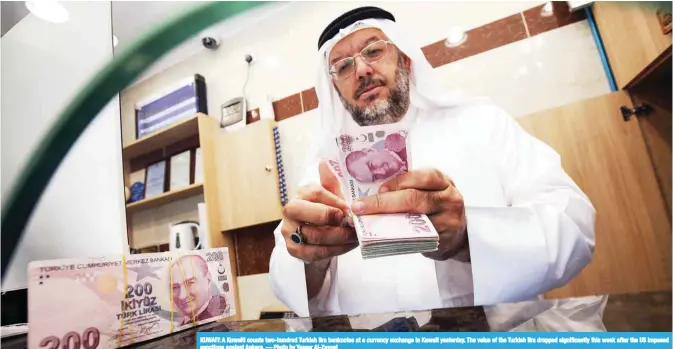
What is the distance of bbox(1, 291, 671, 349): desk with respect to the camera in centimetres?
52

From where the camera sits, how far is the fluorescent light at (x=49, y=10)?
3.84 feet

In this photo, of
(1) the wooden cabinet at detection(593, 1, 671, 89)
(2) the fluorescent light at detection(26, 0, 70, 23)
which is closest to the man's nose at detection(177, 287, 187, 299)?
(2) the fluorescent light at detection(26, 0, 70, 23)

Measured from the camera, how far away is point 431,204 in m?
0.72

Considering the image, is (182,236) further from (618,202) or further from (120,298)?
(618,202)

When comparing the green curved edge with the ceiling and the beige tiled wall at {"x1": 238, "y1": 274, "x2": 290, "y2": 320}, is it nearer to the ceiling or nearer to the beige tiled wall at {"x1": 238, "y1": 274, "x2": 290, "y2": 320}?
the ceiling

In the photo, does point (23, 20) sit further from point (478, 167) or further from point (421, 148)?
point (478, 167)

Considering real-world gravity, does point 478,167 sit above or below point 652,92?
below

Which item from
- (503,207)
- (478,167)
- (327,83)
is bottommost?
(503,207)

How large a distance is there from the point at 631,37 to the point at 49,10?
1.77 metres

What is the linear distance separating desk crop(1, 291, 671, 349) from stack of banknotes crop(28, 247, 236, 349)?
5 centimetres

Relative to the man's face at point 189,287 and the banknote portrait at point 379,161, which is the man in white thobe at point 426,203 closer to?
the banknote portrait at point 379,161

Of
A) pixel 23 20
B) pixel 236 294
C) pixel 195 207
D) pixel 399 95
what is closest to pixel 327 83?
pixel 399 95

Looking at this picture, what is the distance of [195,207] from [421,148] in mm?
753

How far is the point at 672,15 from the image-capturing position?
2.67 feet
